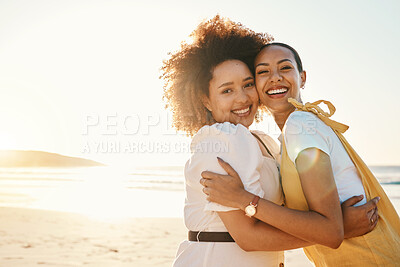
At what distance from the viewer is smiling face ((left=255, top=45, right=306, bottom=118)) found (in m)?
3.04

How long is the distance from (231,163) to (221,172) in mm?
83

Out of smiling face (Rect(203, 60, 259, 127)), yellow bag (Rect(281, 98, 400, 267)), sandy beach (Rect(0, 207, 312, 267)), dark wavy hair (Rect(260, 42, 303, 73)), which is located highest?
dark wavy hair (Rect(260, 42, 303, 73))

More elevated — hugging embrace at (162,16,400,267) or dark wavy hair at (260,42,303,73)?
dark wavy hair at (260,42,303,73)

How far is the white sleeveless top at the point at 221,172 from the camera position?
230cm

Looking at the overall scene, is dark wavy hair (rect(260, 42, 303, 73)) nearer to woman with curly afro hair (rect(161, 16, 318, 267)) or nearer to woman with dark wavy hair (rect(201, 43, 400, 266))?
→ woman with curly afro hair (rect(161, 16, 318, 267))

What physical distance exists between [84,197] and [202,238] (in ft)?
42.6

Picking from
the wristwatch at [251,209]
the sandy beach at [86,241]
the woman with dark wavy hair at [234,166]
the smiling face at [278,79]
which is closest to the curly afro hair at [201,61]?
the woman with dark wavy hair at [234,166]

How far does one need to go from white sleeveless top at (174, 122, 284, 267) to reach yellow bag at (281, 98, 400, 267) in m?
0.16

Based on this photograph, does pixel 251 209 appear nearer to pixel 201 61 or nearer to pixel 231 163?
pixel 231 163

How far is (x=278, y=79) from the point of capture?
9.85 ft

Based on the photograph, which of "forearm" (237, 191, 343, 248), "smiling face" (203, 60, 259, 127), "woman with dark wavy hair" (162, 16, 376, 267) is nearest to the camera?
"forearm" (237, 191, 343, 248)

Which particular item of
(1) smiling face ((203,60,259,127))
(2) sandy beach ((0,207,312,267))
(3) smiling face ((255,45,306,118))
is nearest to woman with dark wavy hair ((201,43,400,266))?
(3) smiling face ((255,45,306,118))

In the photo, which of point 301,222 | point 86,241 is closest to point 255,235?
point 301,222

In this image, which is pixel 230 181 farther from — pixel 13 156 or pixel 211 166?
pixel 13 156
